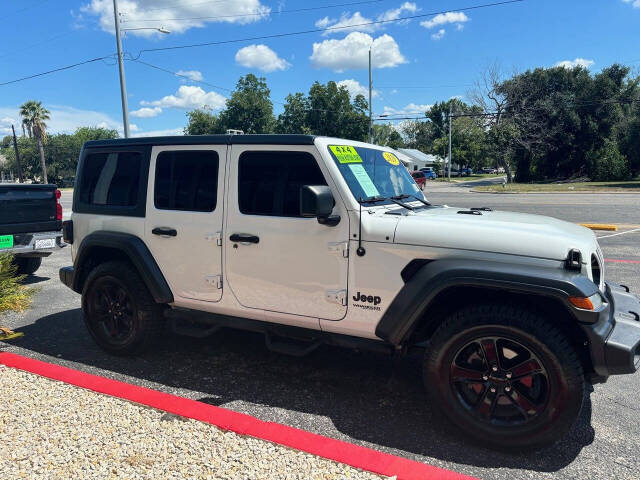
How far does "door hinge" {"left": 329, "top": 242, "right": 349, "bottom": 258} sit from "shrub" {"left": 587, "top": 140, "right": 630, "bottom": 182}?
1728 inches

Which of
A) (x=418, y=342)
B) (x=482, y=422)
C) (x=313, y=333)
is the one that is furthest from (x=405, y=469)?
(x=313, y=333)

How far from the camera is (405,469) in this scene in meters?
2.64

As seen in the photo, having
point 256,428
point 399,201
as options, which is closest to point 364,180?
point 399,201

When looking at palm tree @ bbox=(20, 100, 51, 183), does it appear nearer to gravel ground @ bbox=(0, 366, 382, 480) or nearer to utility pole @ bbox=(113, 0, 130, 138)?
utility pole @ bbox=(113, 0, 130, 138)

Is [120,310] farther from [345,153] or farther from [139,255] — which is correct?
[345,153]

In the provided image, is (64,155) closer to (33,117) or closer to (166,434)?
(33,117)

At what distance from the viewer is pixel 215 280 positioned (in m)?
3.81

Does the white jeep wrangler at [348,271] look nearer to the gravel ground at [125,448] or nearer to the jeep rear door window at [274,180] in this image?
the jeep rear door window at [274,180]

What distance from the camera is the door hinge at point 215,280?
3.79m

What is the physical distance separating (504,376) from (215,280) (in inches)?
87.4

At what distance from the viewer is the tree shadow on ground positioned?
2.95 metres

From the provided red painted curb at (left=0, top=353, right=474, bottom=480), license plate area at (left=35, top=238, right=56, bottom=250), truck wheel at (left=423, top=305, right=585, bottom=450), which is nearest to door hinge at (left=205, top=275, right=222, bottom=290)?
red painted curb at (left=0, top=353, right=474, bottom=480)

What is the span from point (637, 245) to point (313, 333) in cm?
909

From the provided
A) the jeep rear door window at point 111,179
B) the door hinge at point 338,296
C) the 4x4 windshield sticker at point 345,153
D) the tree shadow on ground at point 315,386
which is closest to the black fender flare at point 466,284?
the door hinge at point 338,296
